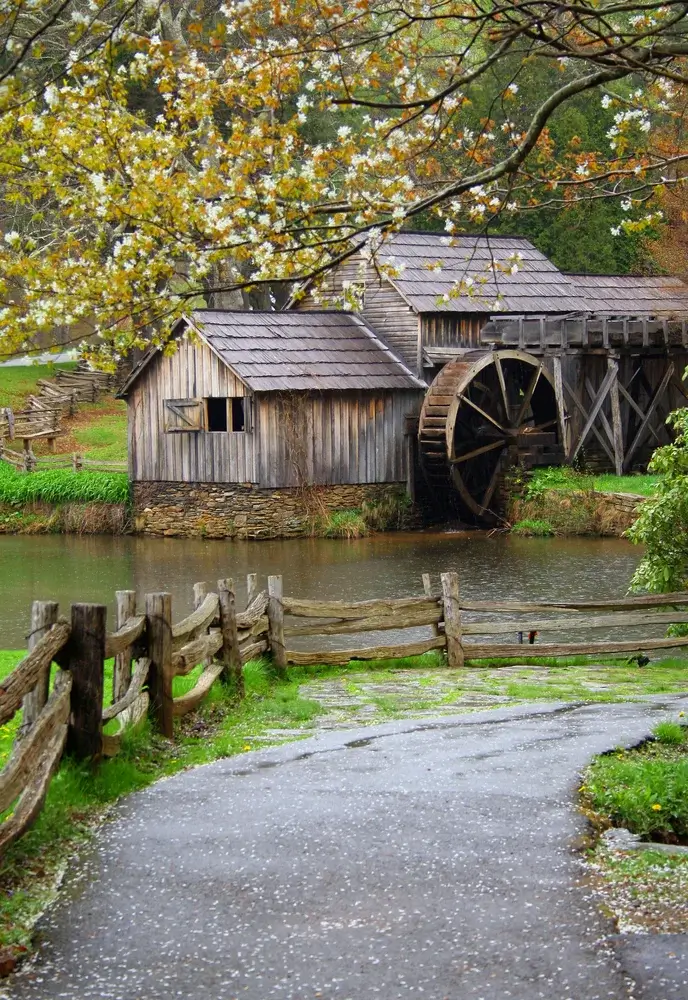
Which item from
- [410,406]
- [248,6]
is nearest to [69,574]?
[410,406]

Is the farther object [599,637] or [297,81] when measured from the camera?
[599,637]

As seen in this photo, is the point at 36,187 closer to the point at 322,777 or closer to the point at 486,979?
the point at 322,777

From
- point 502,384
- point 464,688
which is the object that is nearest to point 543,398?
point 502,384

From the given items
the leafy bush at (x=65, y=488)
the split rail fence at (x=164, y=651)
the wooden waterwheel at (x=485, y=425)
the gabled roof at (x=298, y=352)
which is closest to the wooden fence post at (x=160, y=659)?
the split rail fence at (x=164, y=651)

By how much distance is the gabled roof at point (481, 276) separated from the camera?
34.4 metres

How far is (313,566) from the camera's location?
2628 cm

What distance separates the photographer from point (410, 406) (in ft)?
111

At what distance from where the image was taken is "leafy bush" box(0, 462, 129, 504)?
112 ft

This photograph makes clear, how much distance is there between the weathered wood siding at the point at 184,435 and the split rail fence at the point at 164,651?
1684 cm

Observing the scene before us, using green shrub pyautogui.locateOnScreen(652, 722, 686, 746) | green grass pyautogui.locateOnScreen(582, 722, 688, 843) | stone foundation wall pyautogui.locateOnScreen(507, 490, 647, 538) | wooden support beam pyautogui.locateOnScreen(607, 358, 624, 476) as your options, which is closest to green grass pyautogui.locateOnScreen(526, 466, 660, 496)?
stone foundation wall pyautogui.locateOnScreen(507, 490, 647, 538)

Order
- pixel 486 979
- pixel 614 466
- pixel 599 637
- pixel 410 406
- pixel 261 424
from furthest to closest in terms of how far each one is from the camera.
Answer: pixel 614 466, pixel 410 406, pixel 261 424, pixel 599 637, pixel 486 979

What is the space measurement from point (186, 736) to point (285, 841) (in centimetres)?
278

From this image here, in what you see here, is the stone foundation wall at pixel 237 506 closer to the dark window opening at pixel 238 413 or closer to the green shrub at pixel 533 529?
the dark window opening at pixel 238 413

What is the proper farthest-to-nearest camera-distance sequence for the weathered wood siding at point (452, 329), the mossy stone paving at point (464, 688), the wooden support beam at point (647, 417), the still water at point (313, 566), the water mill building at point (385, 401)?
the wooden support beam at point (647, 417) < the weathered wood siding at point (452, 329) < the water mill building at point (385, 401) < the still water at point (313, 566) < the mossy stone paving at point (464, 688)
